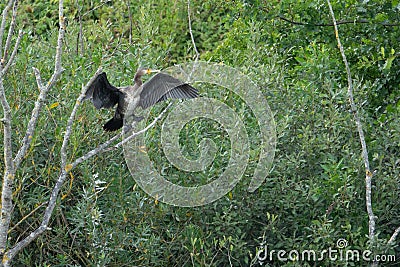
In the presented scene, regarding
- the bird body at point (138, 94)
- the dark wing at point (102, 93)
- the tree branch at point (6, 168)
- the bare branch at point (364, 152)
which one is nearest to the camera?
the tree branch at point (6, 168)

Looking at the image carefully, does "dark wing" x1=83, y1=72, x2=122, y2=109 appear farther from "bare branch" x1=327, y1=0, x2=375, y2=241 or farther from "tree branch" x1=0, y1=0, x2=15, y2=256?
"bare branch" x1=327, y1=0, x2=375, y2=241

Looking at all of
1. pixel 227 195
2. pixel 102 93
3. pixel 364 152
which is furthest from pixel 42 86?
pixel 364 152

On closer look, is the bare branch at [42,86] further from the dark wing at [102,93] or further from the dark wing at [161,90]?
the dark wing at [161,90]

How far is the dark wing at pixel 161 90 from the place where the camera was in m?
3.96

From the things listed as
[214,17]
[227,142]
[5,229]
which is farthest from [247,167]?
[214,17]

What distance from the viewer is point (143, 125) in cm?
413

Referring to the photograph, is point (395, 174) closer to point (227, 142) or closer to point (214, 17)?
point (227, 142)

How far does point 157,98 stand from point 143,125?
207 millimetres

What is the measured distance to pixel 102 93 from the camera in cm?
399

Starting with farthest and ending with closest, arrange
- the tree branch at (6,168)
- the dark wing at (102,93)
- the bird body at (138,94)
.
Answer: the bird body at (138,94) → the dark wing at (102,93) → the tree branch at (6,168)

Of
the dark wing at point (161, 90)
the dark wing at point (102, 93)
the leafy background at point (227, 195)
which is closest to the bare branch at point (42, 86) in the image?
the leafy background at point (227, 195)

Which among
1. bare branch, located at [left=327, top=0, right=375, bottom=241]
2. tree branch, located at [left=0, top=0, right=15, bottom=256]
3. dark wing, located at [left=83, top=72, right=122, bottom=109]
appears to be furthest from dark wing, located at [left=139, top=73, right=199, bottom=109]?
tree branch, located at [left=0, top=0, right=15, bottom=256]

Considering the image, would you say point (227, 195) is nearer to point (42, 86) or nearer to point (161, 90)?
point (161, 90)

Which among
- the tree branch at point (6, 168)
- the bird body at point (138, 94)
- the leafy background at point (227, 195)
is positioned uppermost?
the tree branch at point (6, 168)
